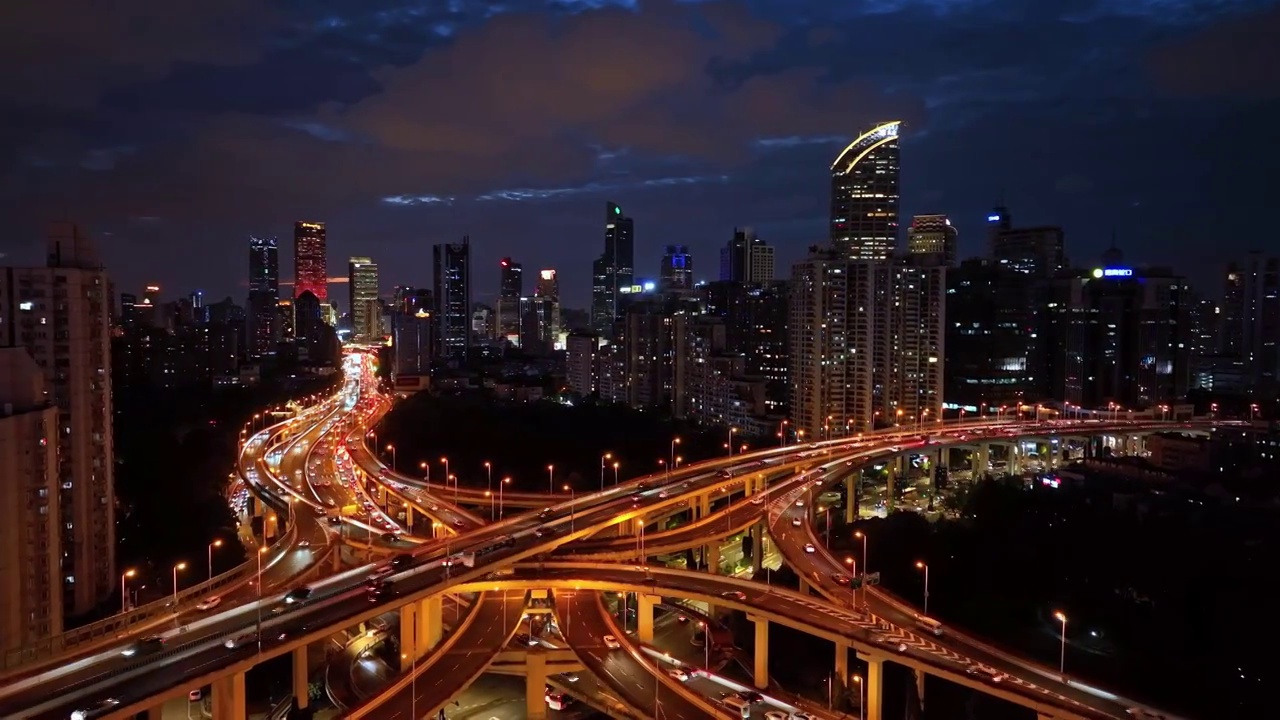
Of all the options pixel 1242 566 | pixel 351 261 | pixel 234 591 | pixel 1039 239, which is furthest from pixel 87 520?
pixel 351 261

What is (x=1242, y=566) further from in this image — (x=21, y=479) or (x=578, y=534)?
(x=21, y=479)

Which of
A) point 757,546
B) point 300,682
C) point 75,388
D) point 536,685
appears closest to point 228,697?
point 300,682

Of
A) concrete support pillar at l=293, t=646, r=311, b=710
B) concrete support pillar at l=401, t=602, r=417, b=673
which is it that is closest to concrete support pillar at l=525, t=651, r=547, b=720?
concrete support pillar at l=401, t=602, r=417, b=673

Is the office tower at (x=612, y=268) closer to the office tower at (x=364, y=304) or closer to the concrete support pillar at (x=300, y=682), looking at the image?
the office tower at (x=364, y=304)

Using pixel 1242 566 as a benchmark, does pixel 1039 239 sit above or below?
above

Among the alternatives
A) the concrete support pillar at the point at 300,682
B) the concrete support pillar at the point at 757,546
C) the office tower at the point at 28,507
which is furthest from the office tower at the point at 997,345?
the office tower at the point at 28,507

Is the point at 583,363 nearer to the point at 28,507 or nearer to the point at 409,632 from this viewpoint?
the point at 28,507

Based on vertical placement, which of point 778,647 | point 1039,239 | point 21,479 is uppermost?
point 1039,239

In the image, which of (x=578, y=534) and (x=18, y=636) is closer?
(x=18, y=636)
